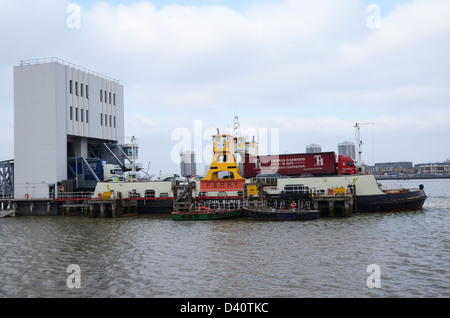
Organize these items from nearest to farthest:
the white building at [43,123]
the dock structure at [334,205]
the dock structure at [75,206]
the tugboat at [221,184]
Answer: the dock structure at [334,205]
the tugboat at [221,184]
the dock structure at [75,206]
the white building at [43,123]

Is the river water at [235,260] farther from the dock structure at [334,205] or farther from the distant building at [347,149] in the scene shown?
the distant building at [347,149]

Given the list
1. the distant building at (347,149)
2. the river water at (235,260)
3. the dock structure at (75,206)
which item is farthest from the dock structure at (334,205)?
the distant building at (347,149)

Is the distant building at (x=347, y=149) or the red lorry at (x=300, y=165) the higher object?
the distant building at (x=347, y=149)

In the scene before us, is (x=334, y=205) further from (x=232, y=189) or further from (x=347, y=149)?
(x=347, y=149)

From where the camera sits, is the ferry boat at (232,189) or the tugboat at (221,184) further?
the tugboat at (221,184)

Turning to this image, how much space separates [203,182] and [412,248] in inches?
1033

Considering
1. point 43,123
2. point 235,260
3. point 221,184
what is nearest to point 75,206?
point 43,123

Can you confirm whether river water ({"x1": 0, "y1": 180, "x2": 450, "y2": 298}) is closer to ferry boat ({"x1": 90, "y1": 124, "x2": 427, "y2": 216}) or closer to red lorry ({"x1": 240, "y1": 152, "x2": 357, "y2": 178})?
ferry boat ({"x1": 90, "y1": 124, "x2": 427, "y2": 216})

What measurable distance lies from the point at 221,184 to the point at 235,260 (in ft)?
78.1

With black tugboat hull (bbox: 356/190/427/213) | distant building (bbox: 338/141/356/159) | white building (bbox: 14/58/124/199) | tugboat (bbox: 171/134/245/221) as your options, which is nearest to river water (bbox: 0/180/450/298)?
black tugboat hull (bbox: 356/190/427/213)

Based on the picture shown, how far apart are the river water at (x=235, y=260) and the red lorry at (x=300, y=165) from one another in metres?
12.0

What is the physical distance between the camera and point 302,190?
143 ft

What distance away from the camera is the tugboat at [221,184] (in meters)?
42.5
